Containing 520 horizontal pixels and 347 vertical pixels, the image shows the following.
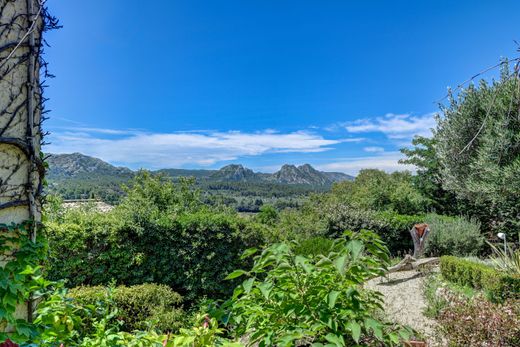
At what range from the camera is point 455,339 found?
11.0 feet

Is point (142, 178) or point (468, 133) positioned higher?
point (468, 133)

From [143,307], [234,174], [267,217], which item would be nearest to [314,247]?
[143,307]

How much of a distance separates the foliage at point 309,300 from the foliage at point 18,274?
3.41 feet

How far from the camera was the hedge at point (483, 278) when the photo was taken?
5.50 meters

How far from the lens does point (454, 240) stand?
33.7ft

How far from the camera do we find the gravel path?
16.9ft

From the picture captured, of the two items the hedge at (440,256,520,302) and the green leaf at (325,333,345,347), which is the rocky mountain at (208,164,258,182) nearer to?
the hedge at (440,256,520,302)

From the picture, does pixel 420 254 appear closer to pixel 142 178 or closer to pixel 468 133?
pixel 468 133

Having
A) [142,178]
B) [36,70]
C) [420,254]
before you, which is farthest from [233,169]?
[36,70]

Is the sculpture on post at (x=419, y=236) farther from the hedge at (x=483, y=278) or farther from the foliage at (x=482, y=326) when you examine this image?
the foliage at (x=482, y=326)

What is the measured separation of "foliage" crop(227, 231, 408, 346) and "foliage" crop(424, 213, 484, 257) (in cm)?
1004

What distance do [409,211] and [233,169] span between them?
95657 mm

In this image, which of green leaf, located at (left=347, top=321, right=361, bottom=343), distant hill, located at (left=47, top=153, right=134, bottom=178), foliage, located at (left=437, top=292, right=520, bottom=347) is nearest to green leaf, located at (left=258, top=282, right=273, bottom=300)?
green leaf, located at (left=347, top=321, right=361, bottom=343)

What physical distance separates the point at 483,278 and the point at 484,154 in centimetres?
552
